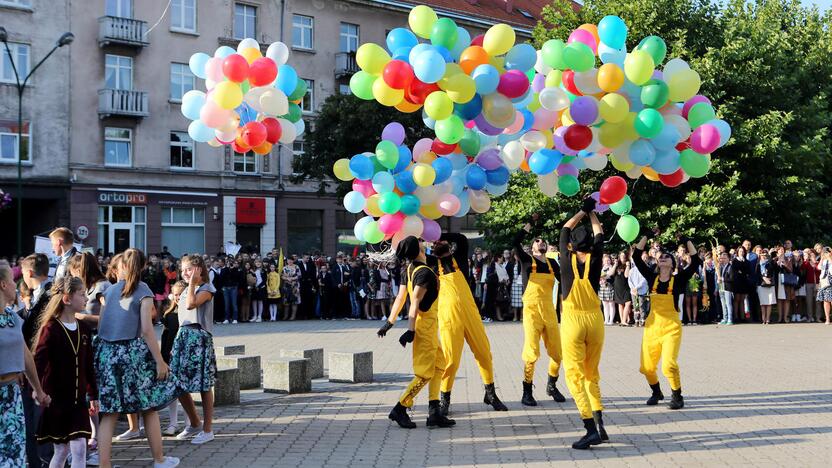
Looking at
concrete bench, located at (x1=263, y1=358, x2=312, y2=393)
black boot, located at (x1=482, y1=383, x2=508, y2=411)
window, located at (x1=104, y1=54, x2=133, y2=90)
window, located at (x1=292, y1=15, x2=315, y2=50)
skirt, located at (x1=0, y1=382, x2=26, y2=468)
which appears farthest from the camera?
window, located at (x1=292, y1=15, x2=315, y2=50)

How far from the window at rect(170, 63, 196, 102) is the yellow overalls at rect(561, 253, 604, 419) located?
1219 inches

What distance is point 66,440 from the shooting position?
6535 millimetres

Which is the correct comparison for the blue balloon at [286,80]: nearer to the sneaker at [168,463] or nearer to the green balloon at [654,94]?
the green balloon at [654,94]

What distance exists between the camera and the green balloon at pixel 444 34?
904 cm

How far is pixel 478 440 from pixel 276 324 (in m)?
15.5

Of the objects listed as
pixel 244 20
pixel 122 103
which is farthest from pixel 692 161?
pixel 244 20

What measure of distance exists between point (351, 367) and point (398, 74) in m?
4.86

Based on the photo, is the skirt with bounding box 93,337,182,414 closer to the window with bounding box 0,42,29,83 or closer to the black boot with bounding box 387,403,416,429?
the black boot with bounding box 387,403,416,429

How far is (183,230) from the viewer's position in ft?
122

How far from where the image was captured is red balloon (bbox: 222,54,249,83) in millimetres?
9711

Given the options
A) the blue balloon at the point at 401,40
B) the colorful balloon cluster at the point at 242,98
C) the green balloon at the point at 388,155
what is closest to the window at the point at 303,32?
the colorful balloon cluster at the point at 242,98

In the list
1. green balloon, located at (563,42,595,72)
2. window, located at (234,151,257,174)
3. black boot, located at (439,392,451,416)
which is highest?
window, located at (234,151,257,174)

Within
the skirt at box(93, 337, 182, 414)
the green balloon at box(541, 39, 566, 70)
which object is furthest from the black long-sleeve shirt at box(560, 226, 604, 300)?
the skirt at box(93, 337, 182, 414)

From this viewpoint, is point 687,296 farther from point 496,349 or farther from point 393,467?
point 393,467
